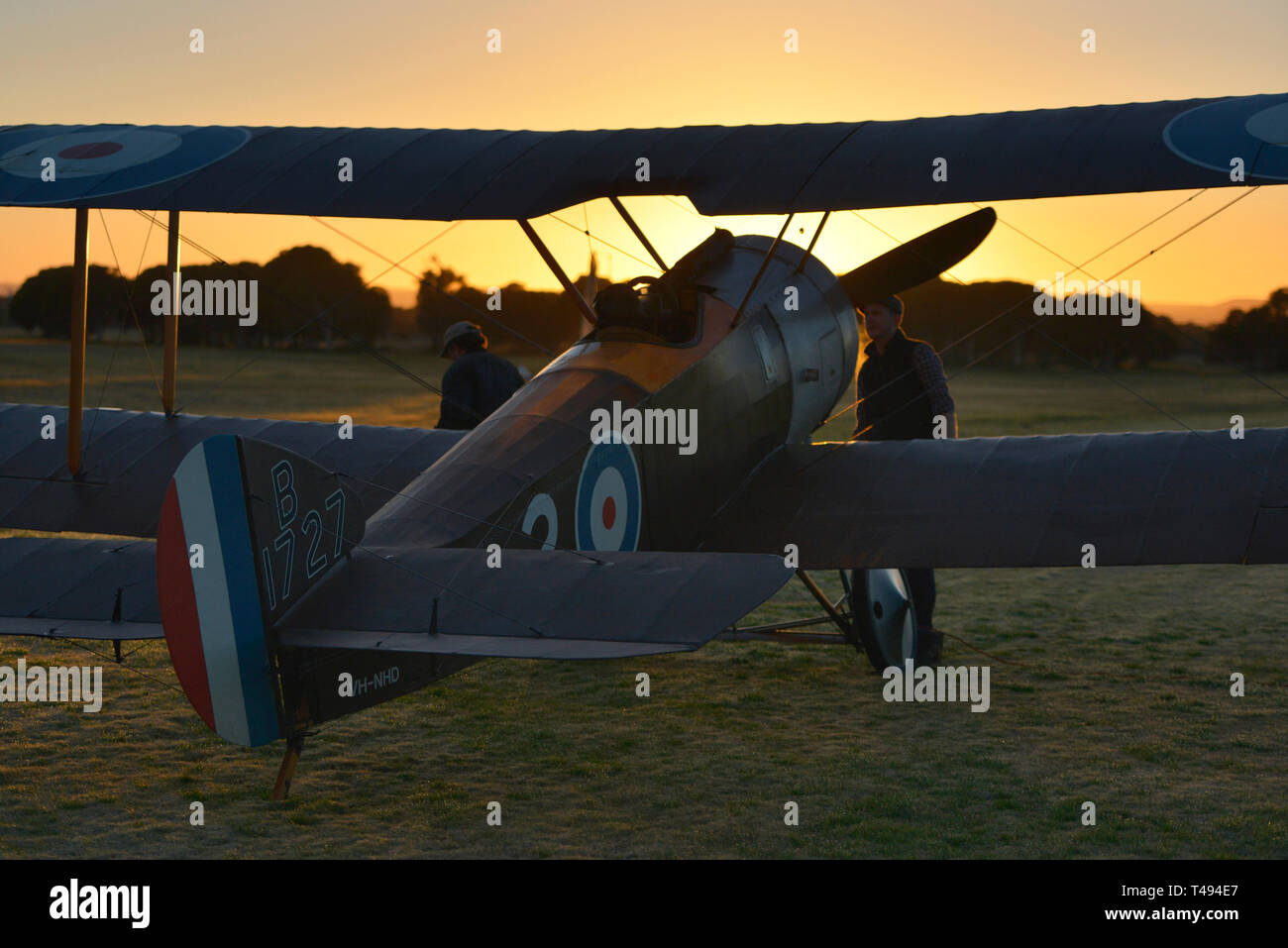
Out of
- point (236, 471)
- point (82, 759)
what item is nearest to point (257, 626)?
point (236, 471)

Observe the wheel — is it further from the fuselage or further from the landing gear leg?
the landing gear leg

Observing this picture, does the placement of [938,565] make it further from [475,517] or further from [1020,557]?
[475,517]

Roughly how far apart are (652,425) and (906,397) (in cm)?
224

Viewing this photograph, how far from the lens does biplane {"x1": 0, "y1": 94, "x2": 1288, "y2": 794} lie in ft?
14.3

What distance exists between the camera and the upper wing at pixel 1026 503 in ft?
21.5

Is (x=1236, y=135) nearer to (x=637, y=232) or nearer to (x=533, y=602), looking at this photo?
(x=637, y=232)

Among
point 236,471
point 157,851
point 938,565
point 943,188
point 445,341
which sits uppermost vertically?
point 943,188

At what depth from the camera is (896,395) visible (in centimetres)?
806

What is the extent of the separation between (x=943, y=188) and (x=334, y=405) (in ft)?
107

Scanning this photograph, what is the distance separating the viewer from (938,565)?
681 cm

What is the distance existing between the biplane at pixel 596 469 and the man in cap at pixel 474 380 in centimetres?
58

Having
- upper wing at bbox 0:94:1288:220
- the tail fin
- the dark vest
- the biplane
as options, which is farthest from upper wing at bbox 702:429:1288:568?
the tail fin

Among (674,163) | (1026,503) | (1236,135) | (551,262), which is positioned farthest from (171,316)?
(1236,135)

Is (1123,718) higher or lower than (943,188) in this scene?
lower
